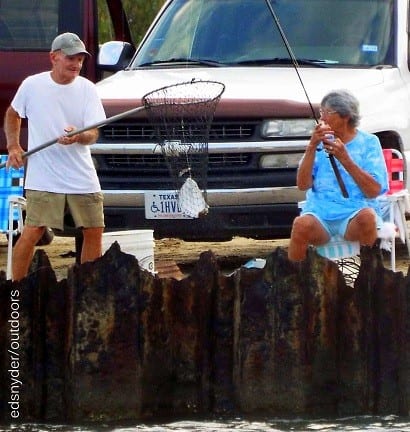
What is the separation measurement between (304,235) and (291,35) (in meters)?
2.34

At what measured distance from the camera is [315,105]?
9.94m

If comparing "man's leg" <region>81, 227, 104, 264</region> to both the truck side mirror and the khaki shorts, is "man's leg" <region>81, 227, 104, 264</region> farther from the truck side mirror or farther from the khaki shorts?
the truck side mirror

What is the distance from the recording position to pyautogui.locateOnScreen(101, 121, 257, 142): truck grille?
10039 millimetres

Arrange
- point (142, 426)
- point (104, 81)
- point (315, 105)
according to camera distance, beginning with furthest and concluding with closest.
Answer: point (104, 81) → point (315, 105) → point (142, 426)

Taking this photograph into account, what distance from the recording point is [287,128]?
32.8 ft

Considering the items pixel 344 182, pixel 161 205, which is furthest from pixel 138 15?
pixel 344 182

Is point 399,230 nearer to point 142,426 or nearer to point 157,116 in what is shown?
point 157,116

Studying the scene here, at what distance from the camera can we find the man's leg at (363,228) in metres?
8.90

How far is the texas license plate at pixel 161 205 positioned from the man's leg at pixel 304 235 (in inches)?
45.6

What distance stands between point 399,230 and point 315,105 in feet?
3.12

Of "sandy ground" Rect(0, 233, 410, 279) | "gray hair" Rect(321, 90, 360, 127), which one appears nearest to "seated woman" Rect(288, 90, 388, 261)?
"gray hair" Rect(321, 90, 360, 127)

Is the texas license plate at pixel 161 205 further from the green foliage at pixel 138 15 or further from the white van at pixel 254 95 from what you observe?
the green foliage at pixel 138 15

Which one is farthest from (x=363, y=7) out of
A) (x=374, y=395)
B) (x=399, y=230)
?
(x=374, y=395)

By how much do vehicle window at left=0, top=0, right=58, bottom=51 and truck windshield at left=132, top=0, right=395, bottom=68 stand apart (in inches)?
34.5
